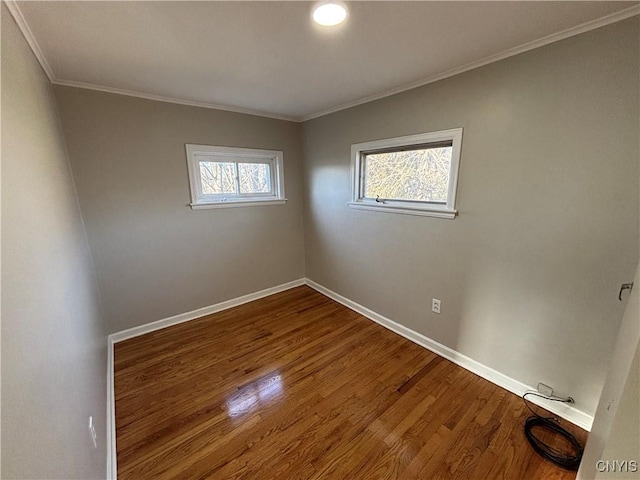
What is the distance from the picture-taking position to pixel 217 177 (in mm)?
2770

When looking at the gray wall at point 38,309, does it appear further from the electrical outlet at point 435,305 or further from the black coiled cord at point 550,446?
the electrical outlet at point 435,305

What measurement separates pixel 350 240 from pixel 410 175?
95cm

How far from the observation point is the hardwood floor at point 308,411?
53.4 inches

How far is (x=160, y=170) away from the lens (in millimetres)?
2377

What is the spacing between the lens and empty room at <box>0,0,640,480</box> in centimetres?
107

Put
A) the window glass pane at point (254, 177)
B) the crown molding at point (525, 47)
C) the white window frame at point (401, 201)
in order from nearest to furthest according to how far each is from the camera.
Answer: the crown molding at point (525, 47) → the white window frame at point (401, 201) → the window glass pane at point (254, 177)

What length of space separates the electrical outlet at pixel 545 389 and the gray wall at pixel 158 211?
2746 mm

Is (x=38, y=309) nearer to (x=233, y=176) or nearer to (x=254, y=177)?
(x=233, y=176)

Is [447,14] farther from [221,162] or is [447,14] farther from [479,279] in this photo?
[221,162]

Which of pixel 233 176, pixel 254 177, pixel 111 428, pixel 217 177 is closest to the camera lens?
pixel 111 428

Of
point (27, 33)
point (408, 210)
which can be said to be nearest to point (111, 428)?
point (27, 33)

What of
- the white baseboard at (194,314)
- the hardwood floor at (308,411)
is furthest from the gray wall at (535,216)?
the white baseboard at (194,314)

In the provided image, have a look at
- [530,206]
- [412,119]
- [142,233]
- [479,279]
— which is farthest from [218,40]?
[479,279]

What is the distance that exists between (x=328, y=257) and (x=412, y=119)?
1.77 metres
